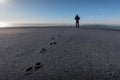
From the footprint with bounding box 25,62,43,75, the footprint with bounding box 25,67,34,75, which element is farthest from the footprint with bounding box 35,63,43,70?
the footprint with bounding box 25,67,34,75

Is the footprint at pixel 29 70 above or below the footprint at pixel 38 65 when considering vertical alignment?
below

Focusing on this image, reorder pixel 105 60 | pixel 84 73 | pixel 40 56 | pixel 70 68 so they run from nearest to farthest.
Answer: pixel 84 73 → pixel 70 68 → pixel 105 60 → pixel 40 56

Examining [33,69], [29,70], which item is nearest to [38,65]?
[33,69]

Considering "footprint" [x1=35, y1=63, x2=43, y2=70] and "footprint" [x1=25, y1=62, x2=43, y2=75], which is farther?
"footprint" [x1=35, y1=63, x2=43, y2=70]

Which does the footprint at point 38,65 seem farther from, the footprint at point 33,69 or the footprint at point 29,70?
the footprint at point 29,70

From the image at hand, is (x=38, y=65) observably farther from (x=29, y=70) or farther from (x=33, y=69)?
(x=29, y=70)

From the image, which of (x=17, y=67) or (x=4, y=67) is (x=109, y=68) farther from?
(x=4, y=67)

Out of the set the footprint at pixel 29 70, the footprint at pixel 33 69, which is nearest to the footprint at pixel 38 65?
the footprint at pixel 33 69

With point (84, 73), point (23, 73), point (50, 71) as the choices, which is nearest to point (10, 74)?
point (23, 73)

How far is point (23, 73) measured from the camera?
20.2ft

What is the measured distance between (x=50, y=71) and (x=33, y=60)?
73.4 inches

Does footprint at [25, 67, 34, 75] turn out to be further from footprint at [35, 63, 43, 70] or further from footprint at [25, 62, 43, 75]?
footprint at [35, 63, 43, 70]

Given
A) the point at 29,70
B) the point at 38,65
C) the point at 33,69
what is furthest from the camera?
the point at 38,65

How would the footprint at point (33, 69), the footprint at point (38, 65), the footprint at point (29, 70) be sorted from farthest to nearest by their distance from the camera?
the footprint at point (38, 65), the footprint at point (33, 69), the footprint at point (29, 70)
